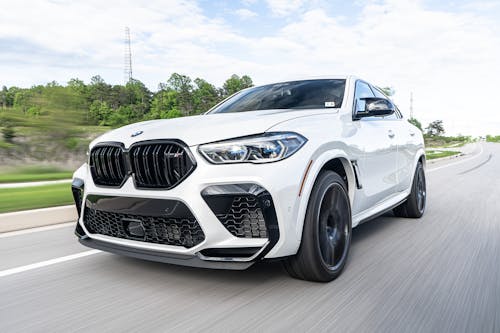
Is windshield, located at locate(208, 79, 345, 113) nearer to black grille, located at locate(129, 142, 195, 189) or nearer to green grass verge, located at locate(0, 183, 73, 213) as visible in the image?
black grille, located at locate(129, 142, 195, 189)

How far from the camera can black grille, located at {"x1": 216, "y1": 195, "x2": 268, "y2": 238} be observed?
109 inches

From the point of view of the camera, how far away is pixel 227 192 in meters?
2.74

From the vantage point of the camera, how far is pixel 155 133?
3029 mm

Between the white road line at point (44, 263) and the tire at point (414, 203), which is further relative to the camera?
the tire at point (414, 203)

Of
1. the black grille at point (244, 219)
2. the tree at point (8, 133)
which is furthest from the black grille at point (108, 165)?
the tree at point (8, 133)

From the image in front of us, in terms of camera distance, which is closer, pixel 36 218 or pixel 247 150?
pixel 247 150

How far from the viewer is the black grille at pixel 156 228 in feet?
9.24

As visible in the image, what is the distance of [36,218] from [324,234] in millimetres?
3617

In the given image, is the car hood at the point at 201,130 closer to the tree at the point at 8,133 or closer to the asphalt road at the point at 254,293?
the asphalt road at the point at 254,293

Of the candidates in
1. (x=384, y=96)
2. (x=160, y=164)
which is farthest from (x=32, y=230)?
(x=384, y=96)

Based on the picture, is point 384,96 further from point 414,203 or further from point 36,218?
point 36,218

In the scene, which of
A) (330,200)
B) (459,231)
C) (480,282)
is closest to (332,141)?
(330,200)

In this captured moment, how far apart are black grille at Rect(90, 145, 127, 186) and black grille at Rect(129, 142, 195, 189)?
12 cm

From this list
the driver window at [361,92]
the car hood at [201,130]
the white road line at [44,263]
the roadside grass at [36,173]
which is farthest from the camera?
the roadside grass at [36,173]
